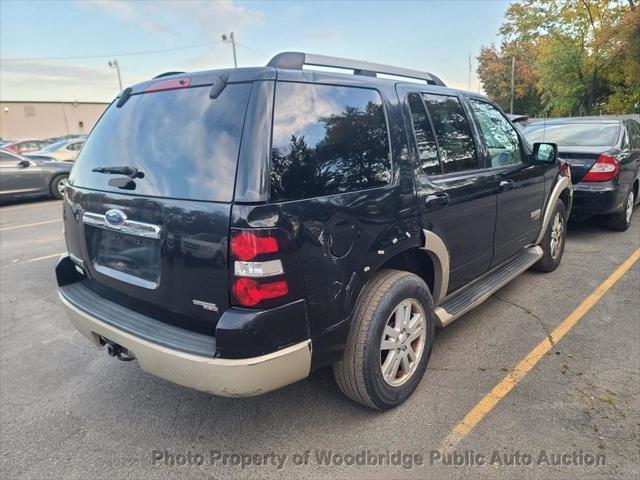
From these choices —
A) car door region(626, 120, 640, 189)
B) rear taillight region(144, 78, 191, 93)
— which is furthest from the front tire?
car door region(626, 120, 640, 189)

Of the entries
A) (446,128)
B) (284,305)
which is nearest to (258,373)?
(284,305)

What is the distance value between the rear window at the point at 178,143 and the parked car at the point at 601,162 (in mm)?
5329

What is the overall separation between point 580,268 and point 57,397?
5092 millimetres

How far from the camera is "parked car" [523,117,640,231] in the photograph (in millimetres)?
5793

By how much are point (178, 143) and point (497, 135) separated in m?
2.68

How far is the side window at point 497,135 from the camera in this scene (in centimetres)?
360

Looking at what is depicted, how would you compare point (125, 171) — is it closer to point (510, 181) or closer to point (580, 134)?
point (510, 181)

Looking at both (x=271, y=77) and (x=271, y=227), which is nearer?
(x=271, y=227)

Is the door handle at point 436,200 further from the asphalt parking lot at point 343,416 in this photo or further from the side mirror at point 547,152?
the side mirror at point 547,152

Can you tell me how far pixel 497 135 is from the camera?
378 cm

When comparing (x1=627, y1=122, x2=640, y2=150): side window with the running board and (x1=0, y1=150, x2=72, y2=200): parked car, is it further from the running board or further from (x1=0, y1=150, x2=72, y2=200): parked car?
(x1=0, y1=150, x2=72, y2=200): parked car

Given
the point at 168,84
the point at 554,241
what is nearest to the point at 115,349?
the point at 168,84

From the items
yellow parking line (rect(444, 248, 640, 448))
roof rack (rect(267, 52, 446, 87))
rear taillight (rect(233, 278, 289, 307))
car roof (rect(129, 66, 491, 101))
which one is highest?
roof rack (rect(267, 52, 446, 87))

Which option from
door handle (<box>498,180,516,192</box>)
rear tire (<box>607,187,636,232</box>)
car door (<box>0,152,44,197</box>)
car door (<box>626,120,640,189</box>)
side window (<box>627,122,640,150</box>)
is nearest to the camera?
door handle (<box>498,180,516,192</box>)
